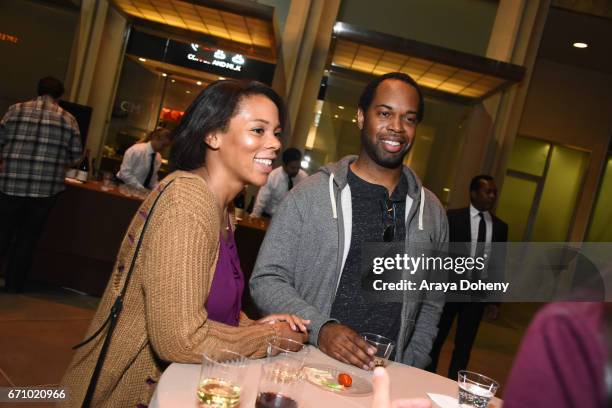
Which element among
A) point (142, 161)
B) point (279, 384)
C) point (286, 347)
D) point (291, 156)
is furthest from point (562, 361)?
point (291, 156)

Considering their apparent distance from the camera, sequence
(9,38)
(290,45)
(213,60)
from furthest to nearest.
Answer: (9,38)
(213,60)
(290,45)

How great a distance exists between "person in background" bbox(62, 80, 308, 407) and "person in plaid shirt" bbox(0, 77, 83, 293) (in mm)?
3522

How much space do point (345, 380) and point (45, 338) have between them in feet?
11.4

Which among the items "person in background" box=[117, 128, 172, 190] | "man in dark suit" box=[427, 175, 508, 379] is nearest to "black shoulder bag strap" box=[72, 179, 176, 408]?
"man in dark suit" box=[427, 175, 508, 379]

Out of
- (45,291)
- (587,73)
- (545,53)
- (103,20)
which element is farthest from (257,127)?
(587,73)

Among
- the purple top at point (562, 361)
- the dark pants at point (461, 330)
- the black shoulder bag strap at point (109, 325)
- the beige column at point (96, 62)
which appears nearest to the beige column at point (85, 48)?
the beige column at point (96, 62)

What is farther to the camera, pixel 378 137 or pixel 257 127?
pixel 378 137

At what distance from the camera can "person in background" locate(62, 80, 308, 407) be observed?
4.63 ft

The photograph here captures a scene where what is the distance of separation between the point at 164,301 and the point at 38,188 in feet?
13.2

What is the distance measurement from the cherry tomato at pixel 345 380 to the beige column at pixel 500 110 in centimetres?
751

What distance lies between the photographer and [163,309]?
140 cm

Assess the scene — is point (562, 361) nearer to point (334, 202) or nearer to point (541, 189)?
point (334, 202)

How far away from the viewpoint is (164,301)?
1.40m

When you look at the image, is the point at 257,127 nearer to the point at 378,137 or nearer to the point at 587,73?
the point at 378,137
